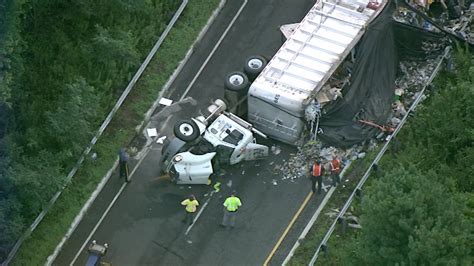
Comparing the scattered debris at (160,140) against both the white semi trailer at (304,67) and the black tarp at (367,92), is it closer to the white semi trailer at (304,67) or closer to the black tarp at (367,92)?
the white semi trailer at (304,67)

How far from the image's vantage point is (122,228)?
107ft

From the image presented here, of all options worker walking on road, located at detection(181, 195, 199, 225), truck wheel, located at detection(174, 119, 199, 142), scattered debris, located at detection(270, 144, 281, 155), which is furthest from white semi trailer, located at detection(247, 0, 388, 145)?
worker walking on road, located at detection(181, 195, 199, 225)

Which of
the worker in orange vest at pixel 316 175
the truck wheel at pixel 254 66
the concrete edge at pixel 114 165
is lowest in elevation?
the concrete edge at pixel 114 165

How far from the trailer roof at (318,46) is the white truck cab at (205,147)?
1913mm

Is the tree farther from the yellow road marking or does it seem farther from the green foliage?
the yellow road marking

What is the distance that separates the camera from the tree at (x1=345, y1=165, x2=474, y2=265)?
25672 mm

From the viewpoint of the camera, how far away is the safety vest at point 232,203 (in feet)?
104

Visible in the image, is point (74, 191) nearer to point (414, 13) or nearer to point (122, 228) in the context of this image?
point (122, 228)

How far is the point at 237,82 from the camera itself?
1368 inches

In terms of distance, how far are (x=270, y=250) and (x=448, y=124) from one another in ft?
22.7

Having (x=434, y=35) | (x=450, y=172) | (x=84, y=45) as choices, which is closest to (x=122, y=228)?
(x=84, y=45)

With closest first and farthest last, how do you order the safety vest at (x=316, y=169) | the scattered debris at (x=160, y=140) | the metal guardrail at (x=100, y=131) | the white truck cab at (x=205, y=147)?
the metal guardrail at (x=100, y=131) → the safety vest at (x=316, y=169) → the white truck cab at (x=205, y=147) → the scattered debris at (x=160, y=140)

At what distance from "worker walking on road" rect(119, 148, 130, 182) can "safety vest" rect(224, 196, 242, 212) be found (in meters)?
3.92

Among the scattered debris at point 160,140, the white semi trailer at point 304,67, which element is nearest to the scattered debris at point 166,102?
the scattered debris at point 160,140
